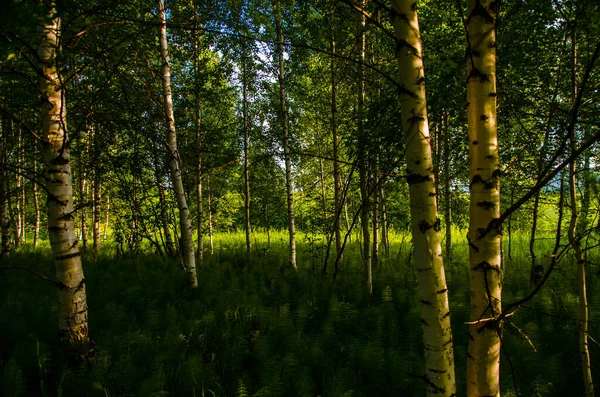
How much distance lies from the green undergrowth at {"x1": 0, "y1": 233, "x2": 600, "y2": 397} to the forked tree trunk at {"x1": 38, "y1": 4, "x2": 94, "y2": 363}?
422 millimetres

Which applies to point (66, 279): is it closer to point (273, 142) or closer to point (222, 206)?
point (273, 142)

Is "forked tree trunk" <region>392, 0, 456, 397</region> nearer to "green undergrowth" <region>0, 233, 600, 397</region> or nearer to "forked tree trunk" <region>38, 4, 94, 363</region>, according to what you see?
"green undergrowth" <region>0, 233, 600, 397</region>

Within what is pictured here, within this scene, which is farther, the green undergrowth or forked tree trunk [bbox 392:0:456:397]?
the green undergrowth

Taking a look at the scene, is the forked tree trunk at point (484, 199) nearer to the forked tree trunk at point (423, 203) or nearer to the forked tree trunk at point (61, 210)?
the forked tree trunk at point (423, 203)

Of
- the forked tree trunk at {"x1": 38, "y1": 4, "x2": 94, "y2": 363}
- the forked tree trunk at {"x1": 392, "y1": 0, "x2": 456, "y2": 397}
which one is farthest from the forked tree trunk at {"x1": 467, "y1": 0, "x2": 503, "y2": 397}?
the forked tree trunk at {"x1": 38, "y1": 4, "x2": 94, "y2": 363}

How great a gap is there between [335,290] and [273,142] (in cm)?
513

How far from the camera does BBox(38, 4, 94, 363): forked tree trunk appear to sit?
127 inches

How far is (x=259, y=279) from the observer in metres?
7.86

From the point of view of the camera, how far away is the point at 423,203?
1.54 meters

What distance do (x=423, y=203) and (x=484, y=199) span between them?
25cm

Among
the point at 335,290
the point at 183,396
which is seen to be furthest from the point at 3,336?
the point at 335,290

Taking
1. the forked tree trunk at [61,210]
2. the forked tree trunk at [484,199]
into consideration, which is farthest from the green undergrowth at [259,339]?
the forked tree trunk at [484,199]

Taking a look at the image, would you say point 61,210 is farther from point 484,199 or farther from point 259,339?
point 484,199

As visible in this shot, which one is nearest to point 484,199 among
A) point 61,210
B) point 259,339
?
point 61,210
